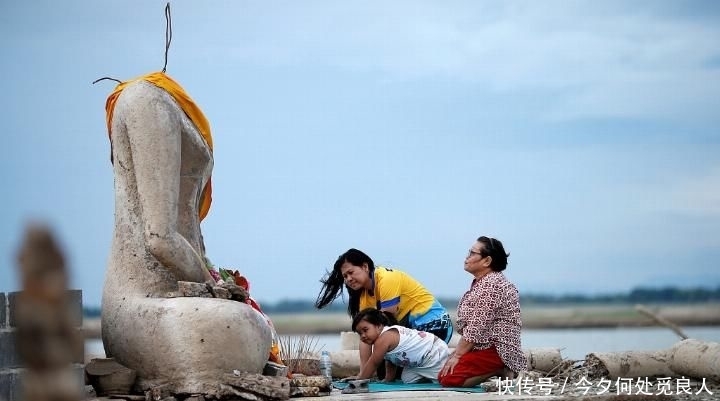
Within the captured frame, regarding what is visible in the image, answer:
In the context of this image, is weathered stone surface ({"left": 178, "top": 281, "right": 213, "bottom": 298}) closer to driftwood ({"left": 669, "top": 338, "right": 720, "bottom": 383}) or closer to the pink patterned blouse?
the pink patterned blouse

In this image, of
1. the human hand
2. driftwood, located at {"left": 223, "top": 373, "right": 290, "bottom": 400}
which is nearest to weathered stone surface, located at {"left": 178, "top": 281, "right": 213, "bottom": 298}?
driftwood, located at {"left": 223, "top": 373, "right": 290, "bottom": 400}

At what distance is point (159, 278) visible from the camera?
7672 millimetres

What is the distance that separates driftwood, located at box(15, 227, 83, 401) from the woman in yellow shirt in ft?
22.5

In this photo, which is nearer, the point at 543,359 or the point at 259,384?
the point at 259,384

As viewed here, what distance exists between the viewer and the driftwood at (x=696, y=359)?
8.84 meters

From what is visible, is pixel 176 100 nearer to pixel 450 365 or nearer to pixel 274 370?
pixel 274 370

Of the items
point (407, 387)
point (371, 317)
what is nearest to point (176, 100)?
point (371, 317)

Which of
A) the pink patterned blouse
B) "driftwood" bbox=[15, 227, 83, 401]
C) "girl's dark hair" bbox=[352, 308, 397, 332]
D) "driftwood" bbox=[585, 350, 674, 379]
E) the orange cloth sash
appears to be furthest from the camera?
"driftwood" bbox=[585, 350, 674, 379]

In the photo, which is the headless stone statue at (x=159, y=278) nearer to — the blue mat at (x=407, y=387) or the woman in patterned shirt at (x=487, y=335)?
the blue mat at (x=407, y=387)

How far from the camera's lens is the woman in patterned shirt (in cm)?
870

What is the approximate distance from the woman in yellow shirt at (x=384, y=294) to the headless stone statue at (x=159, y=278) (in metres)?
1.75

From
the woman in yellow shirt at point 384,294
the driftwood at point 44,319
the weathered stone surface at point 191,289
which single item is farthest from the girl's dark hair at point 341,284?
the driftwood at point 44,319

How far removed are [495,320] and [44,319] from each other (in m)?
6.72

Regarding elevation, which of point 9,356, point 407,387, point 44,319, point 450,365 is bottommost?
point 407,387
